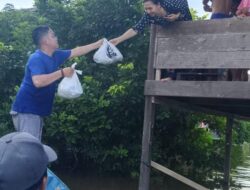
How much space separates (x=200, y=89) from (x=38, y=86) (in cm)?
152

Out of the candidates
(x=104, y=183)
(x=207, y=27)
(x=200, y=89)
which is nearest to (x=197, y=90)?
(x=200, y=89)

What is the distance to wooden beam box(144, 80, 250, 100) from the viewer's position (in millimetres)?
4520

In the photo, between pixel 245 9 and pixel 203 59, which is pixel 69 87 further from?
pixel 245 9

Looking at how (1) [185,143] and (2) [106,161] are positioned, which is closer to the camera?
(2) [106,161]

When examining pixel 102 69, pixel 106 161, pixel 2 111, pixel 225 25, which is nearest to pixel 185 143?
pixel 106 161

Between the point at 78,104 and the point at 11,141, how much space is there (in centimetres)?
683

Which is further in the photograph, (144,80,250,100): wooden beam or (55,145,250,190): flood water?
(55,145,250,190): flood water

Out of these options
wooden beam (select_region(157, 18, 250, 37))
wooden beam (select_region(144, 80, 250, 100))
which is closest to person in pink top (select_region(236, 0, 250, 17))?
wooden beam (select_region(157, 18, 250, 37))

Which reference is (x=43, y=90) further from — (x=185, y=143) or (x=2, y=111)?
(x=185, y=143)

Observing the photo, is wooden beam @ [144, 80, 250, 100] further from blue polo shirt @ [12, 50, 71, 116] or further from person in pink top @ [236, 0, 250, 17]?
blue polo shirt @ [12, 50, 71, 116]

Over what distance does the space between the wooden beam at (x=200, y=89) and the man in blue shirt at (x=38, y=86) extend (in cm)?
86

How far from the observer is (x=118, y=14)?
9258mm

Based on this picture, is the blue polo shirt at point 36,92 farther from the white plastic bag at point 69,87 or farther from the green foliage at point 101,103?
the green foliage at point 101,103

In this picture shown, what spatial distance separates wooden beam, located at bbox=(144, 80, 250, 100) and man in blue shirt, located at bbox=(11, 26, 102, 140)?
0.86 m
